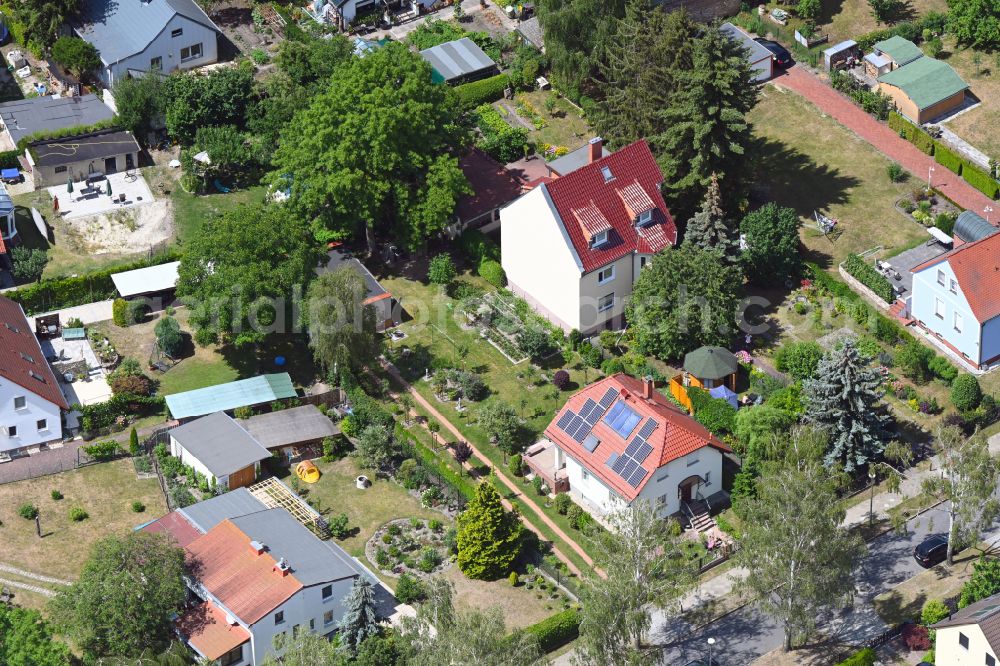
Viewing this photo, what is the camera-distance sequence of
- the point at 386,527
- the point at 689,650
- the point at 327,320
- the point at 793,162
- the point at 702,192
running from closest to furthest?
the point at 689,650 < the point at 386,527 < the point at 327,320 < the point at 702,192 < the point at 793,162

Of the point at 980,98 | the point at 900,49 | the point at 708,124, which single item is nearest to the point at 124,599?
the point at 708,124

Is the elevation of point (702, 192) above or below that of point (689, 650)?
above

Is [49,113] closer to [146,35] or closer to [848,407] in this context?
[146,35]

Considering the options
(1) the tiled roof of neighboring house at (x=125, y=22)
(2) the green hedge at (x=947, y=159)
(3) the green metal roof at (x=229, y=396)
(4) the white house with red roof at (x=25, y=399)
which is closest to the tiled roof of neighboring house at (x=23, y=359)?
(4) the white house with red roof at (x=25, y=399)

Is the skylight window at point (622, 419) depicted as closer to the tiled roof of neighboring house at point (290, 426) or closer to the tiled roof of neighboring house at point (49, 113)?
the tiled roof of neighboring house at point (290, 426)

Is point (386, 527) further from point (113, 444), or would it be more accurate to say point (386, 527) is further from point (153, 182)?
point (153, 182)

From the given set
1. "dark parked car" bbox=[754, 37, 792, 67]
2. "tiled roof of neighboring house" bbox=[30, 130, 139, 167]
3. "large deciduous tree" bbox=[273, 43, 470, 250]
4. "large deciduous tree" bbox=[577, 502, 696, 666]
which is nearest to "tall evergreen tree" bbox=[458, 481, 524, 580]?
"large deciduous tree" bbox=[577, 502, 696, 666]

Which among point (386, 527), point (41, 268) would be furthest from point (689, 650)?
point (41, 268)
